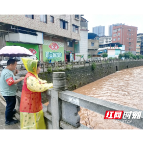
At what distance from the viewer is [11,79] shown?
103 inches

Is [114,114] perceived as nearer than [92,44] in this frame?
Yes

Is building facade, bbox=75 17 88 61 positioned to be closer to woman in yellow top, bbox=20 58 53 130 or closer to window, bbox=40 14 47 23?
window, bbox=40 14 47 23

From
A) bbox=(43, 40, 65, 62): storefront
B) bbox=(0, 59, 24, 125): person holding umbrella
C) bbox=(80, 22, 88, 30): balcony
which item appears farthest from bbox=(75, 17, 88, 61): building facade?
bbox=(0, 59, 24, 125): person holding umbrella

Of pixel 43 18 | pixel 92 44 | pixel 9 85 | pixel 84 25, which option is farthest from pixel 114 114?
pixel 92 44

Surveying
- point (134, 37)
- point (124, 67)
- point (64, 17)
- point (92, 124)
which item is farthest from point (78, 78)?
point (134, 37)

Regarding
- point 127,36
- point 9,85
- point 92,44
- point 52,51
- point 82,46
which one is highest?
point 127,36

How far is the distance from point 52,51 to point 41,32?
3.84m

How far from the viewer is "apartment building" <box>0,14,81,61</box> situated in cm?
1268

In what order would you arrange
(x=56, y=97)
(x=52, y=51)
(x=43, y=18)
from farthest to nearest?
(x=52, y=51) → (x=43, y=18) → (x=56, y=97)

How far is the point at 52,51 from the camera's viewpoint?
1894cm

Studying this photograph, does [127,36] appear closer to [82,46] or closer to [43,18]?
[82,46]

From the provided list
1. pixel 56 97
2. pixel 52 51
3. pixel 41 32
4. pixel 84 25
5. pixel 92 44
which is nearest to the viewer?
pixel 56 97

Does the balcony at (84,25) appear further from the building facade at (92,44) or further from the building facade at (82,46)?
the building facade at (92,44)
